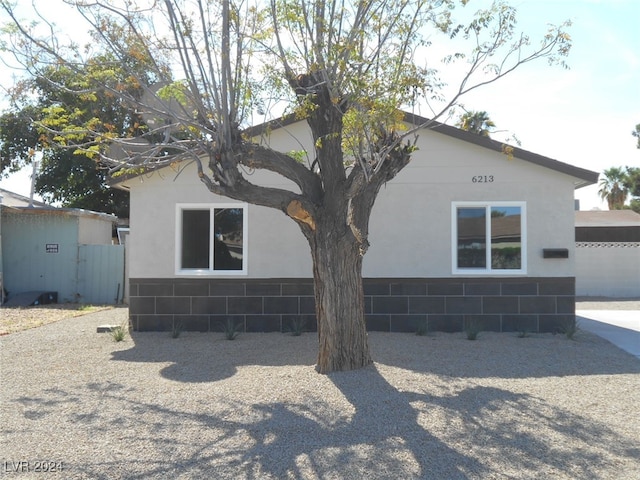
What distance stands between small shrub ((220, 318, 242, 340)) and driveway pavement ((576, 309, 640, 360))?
6.49 m

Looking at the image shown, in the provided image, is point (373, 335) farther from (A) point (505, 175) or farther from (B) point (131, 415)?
(B) point (131, 415)

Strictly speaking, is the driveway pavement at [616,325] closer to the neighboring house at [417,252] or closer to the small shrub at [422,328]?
the neighboring house at [417,252]

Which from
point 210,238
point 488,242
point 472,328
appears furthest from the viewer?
point 210,238

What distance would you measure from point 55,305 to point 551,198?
1329 centimetres

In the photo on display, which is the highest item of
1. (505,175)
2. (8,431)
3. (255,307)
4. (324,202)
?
(505,175)

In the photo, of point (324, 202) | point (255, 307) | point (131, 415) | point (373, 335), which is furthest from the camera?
point (255, 307)

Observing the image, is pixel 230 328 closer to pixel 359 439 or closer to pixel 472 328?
pixel 472 328

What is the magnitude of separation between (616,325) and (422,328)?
4.62 meters

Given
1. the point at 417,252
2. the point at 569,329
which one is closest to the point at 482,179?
the point at 417,252

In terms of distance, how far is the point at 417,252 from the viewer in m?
11.1

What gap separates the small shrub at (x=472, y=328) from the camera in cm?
1006

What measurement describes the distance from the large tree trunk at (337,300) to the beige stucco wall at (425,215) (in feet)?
11.9

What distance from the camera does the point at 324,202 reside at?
7.61m

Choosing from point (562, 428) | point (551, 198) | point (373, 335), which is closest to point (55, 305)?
point (373, 335)
